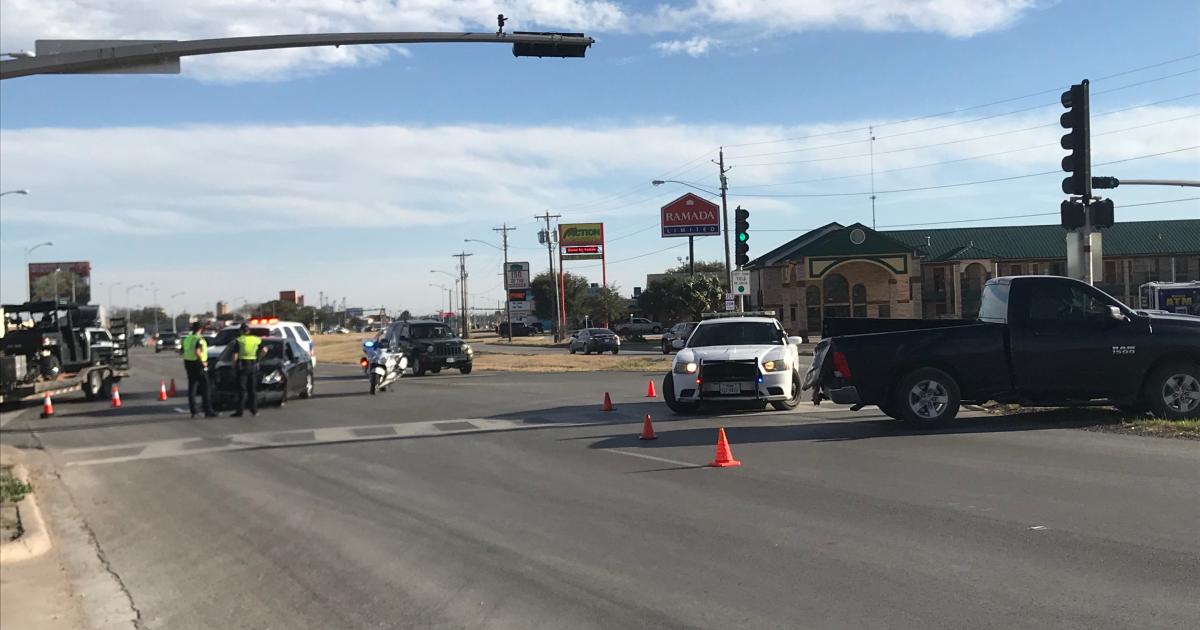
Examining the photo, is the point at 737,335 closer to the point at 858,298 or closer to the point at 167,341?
the point at 858,298

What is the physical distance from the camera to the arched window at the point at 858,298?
208 feet

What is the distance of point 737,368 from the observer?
1636cm

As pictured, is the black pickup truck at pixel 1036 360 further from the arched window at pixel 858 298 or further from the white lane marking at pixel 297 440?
the arched window at pixel 858 298

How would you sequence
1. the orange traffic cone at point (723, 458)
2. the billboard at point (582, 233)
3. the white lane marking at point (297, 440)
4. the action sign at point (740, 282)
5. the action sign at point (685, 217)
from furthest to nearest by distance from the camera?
the billboard at point (582, 233), the action sign at point (685, 217), the action sign at point (740, 282), the white lane marking at point (297, 440), the orange traffic cone at point (723, 458)

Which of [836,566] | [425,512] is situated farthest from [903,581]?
[425,512]

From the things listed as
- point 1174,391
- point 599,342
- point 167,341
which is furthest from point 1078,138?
point 167,341

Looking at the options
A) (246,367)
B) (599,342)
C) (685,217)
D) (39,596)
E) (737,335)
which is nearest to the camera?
(39,596)

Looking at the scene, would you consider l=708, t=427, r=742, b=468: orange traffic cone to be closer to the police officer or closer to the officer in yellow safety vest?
the officer in yellow safety vest

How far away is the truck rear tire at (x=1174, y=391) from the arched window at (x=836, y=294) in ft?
164

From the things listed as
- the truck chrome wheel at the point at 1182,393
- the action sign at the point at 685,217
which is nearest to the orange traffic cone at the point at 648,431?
the truck chrome wheel at the point at 1182,393

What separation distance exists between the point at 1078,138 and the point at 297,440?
14.2 metres

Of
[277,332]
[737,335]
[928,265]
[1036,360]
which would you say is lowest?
[1036,360]

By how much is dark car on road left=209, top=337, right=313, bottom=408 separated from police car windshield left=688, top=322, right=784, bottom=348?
29.7ft

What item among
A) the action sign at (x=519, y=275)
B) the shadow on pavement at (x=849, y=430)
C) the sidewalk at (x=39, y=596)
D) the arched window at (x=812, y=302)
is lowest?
the sidewalk at (x=39, y=596)
